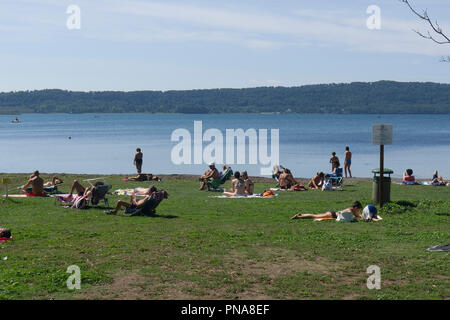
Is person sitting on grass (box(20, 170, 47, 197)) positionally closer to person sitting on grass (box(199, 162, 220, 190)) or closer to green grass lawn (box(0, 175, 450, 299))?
green grass lawn (box(0, 175, 450, 299))

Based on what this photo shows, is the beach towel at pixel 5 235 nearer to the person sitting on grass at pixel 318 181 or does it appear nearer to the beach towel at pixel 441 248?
the beach towel at pixel 441 248

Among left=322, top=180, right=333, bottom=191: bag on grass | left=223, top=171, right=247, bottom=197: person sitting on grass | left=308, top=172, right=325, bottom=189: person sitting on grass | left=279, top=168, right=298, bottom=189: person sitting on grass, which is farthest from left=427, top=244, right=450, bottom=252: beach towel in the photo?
left=308, top=172, right=325, bottom=189: person sitting on grass

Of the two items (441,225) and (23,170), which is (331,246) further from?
(23,170)

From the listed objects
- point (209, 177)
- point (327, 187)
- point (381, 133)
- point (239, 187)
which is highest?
point (381, 133)

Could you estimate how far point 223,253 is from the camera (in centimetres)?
963

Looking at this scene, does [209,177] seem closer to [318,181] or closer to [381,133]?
[318,181]

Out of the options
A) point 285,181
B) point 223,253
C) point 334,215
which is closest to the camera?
point 223,253

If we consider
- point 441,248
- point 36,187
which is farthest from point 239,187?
point 441,248

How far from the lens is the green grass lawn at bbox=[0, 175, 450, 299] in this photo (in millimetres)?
7574

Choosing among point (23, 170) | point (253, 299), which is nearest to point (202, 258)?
point (253, 299)

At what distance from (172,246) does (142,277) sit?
202cm

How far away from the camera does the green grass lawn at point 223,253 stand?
7574mm

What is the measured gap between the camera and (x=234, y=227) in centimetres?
1217

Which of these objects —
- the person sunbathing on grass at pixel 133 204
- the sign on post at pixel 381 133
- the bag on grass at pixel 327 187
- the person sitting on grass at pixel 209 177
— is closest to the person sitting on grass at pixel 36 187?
the person sunbathing on grass at pixel 133 204
